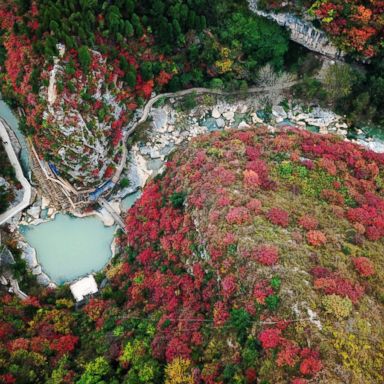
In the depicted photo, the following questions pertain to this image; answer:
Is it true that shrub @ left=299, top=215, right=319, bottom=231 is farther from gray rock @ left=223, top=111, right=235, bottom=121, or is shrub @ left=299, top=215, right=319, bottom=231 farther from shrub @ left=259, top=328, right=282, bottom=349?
gray rock @ left=223, top=111, right=235, bottom=121

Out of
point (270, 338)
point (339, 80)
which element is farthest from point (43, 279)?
point (339, 80)

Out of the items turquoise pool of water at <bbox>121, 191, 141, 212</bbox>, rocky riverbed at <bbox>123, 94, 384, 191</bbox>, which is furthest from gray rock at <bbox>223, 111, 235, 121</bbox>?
turquoise pool of water at <bbox>121, 191, 141, 212</bbox>

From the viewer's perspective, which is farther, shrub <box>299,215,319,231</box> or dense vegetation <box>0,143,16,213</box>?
dense vegetation <box>0,143,16,213</box>

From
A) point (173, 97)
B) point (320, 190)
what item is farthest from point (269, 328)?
point (173, 97)

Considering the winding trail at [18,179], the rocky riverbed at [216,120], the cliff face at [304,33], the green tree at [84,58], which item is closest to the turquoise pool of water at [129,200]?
the rocky riverbed at [216,120]

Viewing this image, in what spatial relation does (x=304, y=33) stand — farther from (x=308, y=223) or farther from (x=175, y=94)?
(x=308, y=223)

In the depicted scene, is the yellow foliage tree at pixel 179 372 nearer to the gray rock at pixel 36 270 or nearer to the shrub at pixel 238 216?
the shrub at pixel 238 216
